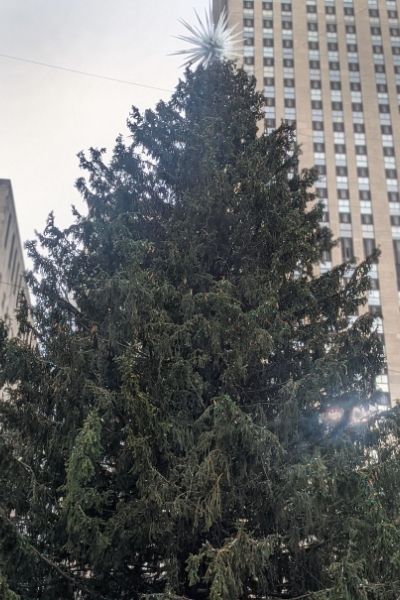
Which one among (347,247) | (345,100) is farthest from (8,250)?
(345,100)

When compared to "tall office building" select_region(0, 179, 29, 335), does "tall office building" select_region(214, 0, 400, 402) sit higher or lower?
higher

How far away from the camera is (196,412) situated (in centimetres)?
977

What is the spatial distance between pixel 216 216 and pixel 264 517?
18.9 ft

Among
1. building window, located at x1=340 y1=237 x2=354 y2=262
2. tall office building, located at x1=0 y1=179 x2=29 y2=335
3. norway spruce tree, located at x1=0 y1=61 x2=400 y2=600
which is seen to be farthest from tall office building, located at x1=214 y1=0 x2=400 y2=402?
norway spruce tree, located at x1=0 y1=61 x2=400 y2=600

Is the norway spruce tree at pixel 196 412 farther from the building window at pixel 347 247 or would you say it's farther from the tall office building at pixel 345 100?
the building window at pixel 347 247

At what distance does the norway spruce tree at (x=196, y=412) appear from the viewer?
26.2ft

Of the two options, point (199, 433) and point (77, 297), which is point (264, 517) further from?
point (77, 297)

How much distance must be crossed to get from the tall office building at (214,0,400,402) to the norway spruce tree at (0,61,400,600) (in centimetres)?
4165

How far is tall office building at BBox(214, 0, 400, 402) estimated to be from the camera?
55.1 metres

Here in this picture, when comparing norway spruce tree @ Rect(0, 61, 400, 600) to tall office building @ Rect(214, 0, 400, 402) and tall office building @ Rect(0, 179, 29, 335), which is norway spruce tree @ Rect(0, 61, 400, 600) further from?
tall office building @ Rect(214, 0, 400, 402)

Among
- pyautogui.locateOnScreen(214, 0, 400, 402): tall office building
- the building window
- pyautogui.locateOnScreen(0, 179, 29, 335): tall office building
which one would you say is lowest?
pyautogui.locateOnScreen(0, 179, 29, 335): tall office building

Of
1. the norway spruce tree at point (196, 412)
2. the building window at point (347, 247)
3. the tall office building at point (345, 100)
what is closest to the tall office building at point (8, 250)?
the tall office building at point (345, 100)

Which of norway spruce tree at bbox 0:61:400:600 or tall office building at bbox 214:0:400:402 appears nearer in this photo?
norway spruce tree at bbox 0:61:400:600

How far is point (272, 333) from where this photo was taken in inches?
395
